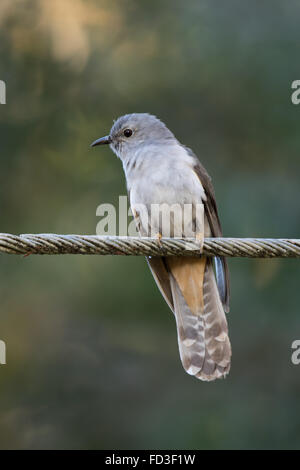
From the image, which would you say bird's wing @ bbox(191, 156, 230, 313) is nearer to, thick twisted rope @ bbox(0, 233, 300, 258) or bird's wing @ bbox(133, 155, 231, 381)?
bird's wing @ bbox(133, 155, 231, 381)

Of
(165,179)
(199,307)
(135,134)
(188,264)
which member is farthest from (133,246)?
(135,134)

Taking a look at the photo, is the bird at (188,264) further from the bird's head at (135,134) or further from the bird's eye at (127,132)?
the bird's eye at (127,132)

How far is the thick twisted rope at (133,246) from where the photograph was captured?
9.94 ft

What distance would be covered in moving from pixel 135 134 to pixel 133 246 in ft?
6.93

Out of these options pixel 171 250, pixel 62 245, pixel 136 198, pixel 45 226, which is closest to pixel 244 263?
pixel 45 226

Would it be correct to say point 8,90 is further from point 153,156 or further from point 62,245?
point 62,245

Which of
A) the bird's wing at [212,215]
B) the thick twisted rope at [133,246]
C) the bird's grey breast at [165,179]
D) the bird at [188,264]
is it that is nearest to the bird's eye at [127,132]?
the bird at [188,264]

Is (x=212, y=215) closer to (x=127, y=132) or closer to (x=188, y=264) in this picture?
(x=188, y=264)

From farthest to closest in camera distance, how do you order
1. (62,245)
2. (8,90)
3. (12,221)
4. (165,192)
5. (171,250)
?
(8,90) < (12,221) < (165,192) < (171,250) < (62,245)

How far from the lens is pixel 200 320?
15.4 feet

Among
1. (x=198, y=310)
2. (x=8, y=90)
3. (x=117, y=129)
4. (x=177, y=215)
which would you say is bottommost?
(x=198, y=310)

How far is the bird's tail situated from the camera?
4531mm

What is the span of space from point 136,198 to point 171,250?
50.9 inches

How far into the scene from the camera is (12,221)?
7609 mm
